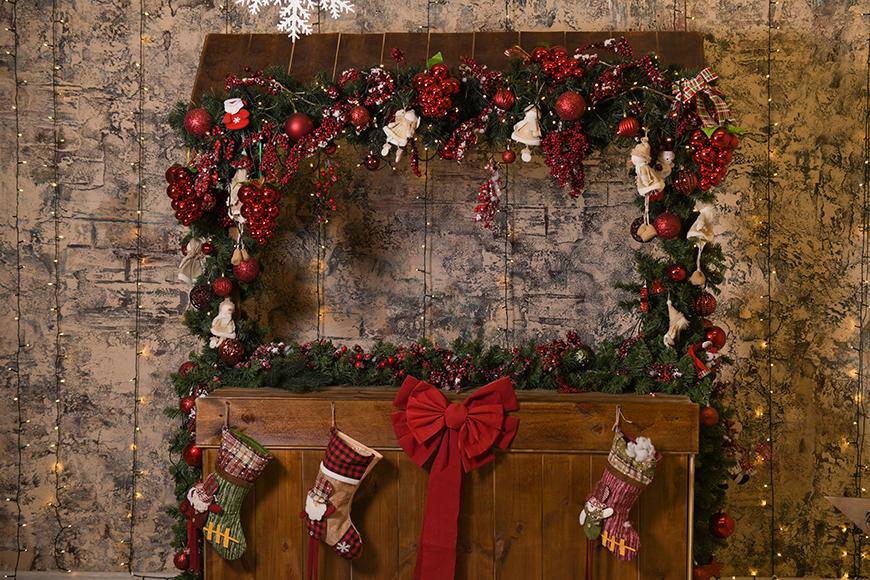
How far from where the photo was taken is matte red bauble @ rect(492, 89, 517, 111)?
9.11ft

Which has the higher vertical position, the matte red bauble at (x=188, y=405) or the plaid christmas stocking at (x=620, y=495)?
the matte red bauble at (x=188, y=405)

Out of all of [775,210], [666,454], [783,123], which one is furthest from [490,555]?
[783,123]

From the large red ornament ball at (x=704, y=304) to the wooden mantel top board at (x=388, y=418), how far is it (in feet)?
1.14

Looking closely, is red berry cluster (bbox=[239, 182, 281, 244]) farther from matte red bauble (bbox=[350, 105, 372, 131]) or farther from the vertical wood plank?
the vertical wood plank

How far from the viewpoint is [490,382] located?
304cm

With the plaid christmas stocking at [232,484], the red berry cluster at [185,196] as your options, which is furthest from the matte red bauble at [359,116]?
the plaid christmas stocking at [232,484]

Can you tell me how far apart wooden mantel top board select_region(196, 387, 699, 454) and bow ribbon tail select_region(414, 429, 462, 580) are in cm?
21

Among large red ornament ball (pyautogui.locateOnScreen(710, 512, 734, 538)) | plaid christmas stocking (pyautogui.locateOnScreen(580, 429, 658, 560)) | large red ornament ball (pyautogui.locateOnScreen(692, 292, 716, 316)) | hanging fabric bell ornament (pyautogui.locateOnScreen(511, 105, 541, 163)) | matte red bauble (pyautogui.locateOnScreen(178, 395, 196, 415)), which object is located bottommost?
large red ornament ball (pyautogui.locateOnScreen(710, 512, 734, 538))

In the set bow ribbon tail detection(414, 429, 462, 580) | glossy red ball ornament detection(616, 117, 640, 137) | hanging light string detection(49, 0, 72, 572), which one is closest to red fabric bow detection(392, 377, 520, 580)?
bow ribbon tail detection(414, 429, 462, 580)

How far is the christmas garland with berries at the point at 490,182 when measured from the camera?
2.79 metres

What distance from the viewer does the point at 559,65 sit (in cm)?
276

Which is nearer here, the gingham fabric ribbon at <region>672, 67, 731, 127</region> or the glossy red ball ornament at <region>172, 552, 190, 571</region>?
the gingham fabric ribbon at <region>672, 67, 731, 127</region>

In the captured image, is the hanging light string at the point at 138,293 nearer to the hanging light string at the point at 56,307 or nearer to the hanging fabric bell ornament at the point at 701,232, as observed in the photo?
the hanging light string at the point at 56,307

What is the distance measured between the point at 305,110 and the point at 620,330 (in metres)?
1.79
